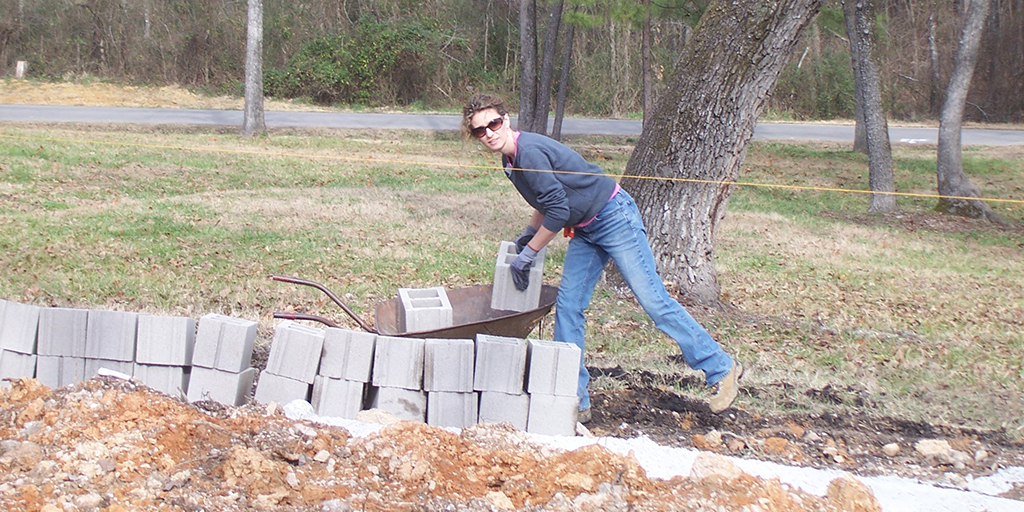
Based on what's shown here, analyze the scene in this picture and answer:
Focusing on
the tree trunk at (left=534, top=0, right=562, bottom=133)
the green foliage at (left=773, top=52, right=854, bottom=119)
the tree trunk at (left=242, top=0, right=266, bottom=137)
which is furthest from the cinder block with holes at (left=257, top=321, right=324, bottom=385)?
the green foliage at (left=773, top=52, right=854, bottom=119)

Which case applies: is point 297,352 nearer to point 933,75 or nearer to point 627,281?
point 627,281

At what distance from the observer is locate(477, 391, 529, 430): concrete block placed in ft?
13.2

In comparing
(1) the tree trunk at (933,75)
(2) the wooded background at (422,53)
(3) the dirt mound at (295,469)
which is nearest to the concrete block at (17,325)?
(3) the dirt mound at (295,469)

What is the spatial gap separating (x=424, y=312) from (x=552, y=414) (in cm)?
81

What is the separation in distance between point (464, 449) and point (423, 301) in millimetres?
1081

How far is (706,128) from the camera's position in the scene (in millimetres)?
6602

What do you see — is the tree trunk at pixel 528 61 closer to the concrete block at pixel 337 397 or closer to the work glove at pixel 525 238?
the work glove at pixel 525 238

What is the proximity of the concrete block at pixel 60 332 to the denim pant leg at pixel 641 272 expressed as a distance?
2506 millimetres

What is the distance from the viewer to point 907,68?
30.9 meters

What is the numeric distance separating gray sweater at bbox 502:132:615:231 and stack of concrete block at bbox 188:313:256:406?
4.80 ft

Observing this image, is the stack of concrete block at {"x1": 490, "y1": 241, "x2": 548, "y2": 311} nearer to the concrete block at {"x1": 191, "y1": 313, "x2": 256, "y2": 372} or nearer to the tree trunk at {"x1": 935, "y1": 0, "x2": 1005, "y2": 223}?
the concrete block at {"x1": 191, "y1": 313, "x2": 256, "y2": 372}

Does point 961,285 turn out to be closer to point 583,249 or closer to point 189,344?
point 583,249

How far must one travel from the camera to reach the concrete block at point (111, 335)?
4070 mm

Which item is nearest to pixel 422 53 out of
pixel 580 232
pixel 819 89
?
pixel 819 89
